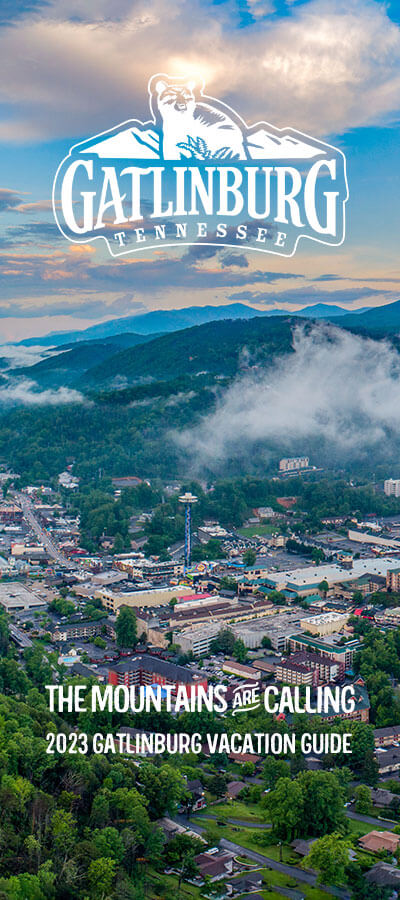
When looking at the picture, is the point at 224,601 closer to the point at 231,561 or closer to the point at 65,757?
the point at 231,561

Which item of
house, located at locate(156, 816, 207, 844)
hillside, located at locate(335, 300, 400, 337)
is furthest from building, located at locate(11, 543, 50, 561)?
hillside, located at locate(335, 300, 400, 337)

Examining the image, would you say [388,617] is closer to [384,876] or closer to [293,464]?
[384,876]

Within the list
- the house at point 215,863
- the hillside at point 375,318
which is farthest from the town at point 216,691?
the hillside at point 375,318

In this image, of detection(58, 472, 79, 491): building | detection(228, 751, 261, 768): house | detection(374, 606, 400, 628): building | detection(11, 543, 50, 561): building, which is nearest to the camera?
detection(228, 751, 261, 768): house

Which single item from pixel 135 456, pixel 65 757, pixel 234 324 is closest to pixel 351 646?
pixel 65 757

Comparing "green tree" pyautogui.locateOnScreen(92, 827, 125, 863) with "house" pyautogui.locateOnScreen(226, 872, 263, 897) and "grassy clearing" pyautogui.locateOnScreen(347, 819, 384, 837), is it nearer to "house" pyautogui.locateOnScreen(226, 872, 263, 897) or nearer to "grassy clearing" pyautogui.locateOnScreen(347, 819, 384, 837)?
"house" pyautogui.locateOnScreen(226, 872, 263, 897)

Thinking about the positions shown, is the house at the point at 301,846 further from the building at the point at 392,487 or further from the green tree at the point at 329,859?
the building at the point at 392,487
